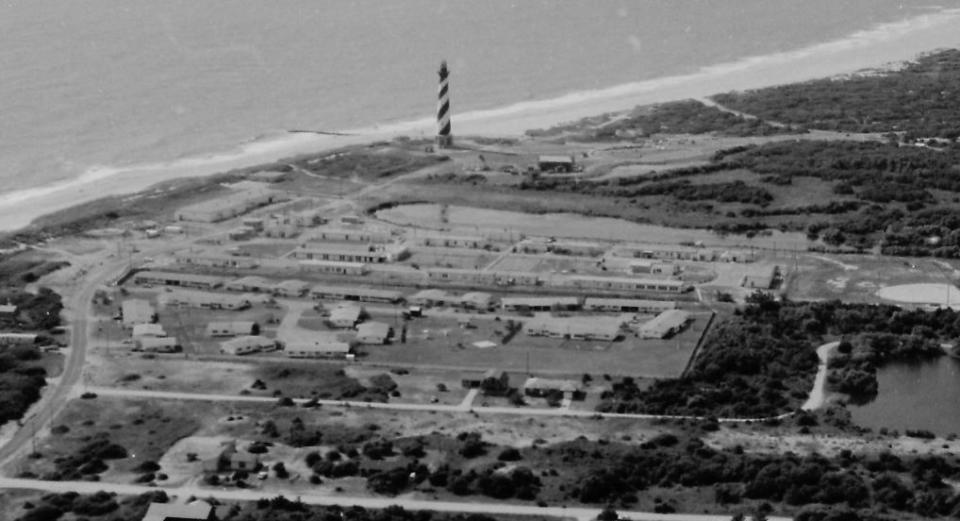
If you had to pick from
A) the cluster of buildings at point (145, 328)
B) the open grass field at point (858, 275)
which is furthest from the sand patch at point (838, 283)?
the cluster of buildings at point (145, 328)

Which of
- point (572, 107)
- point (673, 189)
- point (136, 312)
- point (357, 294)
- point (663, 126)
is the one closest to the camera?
point (136, 312)

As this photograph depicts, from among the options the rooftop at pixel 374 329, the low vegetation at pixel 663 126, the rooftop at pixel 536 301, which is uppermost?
the low vegetation at pixel 663 126

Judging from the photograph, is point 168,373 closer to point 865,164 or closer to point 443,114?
point 443,114

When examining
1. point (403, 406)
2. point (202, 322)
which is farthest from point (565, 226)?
point (403, 406)

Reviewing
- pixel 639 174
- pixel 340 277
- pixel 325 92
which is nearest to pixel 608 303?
pixel 340 277

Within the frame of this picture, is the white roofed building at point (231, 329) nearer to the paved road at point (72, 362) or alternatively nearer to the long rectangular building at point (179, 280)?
the paved road at point (72, 362)

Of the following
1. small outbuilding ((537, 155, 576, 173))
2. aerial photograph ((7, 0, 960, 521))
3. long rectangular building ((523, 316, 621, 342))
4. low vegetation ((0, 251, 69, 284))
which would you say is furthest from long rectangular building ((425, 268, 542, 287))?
small outbuilding ((537, 155, 576, 173))

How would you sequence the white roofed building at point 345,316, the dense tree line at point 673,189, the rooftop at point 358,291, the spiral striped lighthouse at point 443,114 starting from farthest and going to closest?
1. the spiral striped lighthouse at point 443,114
2. the dense tree line at point 673,189
3. the rooftop at point 358,291
4. the white roofed building at point 345,316
